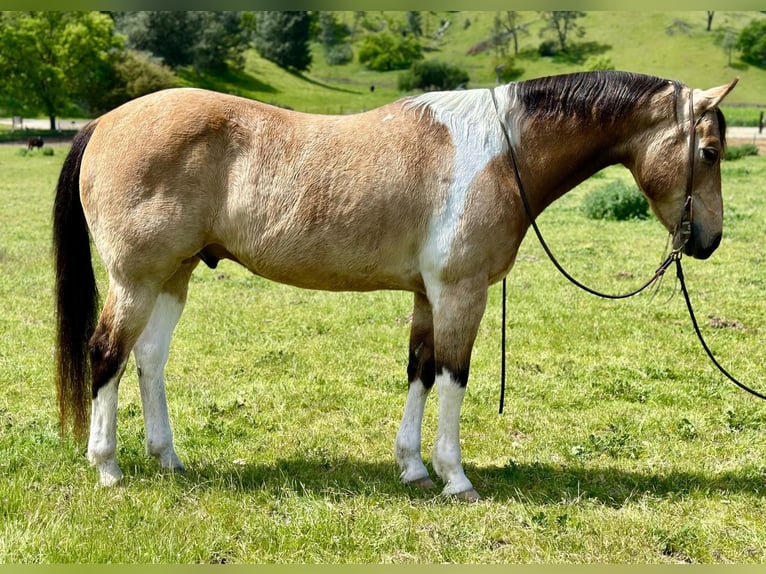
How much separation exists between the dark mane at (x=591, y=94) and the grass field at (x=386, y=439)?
93.0 inches

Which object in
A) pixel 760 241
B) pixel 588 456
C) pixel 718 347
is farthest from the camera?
pixel 760 241

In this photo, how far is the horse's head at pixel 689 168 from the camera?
426 cm

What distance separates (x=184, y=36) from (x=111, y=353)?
65749mm

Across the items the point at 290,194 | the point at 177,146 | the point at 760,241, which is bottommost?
the point at 760,241

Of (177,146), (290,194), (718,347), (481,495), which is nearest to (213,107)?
(177,146)

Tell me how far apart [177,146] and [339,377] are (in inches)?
121

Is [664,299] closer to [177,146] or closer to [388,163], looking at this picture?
[388,163]

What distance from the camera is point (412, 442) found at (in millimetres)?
4738

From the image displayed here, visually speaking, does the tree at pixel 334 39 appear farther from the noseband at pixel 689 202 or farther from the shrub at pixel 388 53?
the noseband at pixel 689 202

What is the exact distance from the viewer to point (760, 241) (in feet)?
41.8

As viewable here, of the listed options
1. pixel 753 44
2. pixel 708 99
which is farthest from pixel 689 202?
pixel 753 44

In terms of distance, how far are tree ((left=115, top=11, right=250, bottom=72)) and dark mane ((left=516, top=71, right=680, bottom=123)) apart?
60484 millimetres

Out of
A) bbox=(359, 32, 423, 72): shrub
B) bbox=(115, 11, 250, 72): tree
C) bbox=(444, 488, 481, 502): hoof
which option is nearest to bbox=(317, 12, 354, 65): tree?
bbox=(359, 32, 423, 72): shrub

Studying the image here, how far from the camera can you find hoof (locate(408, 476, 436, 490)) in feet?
15.3
